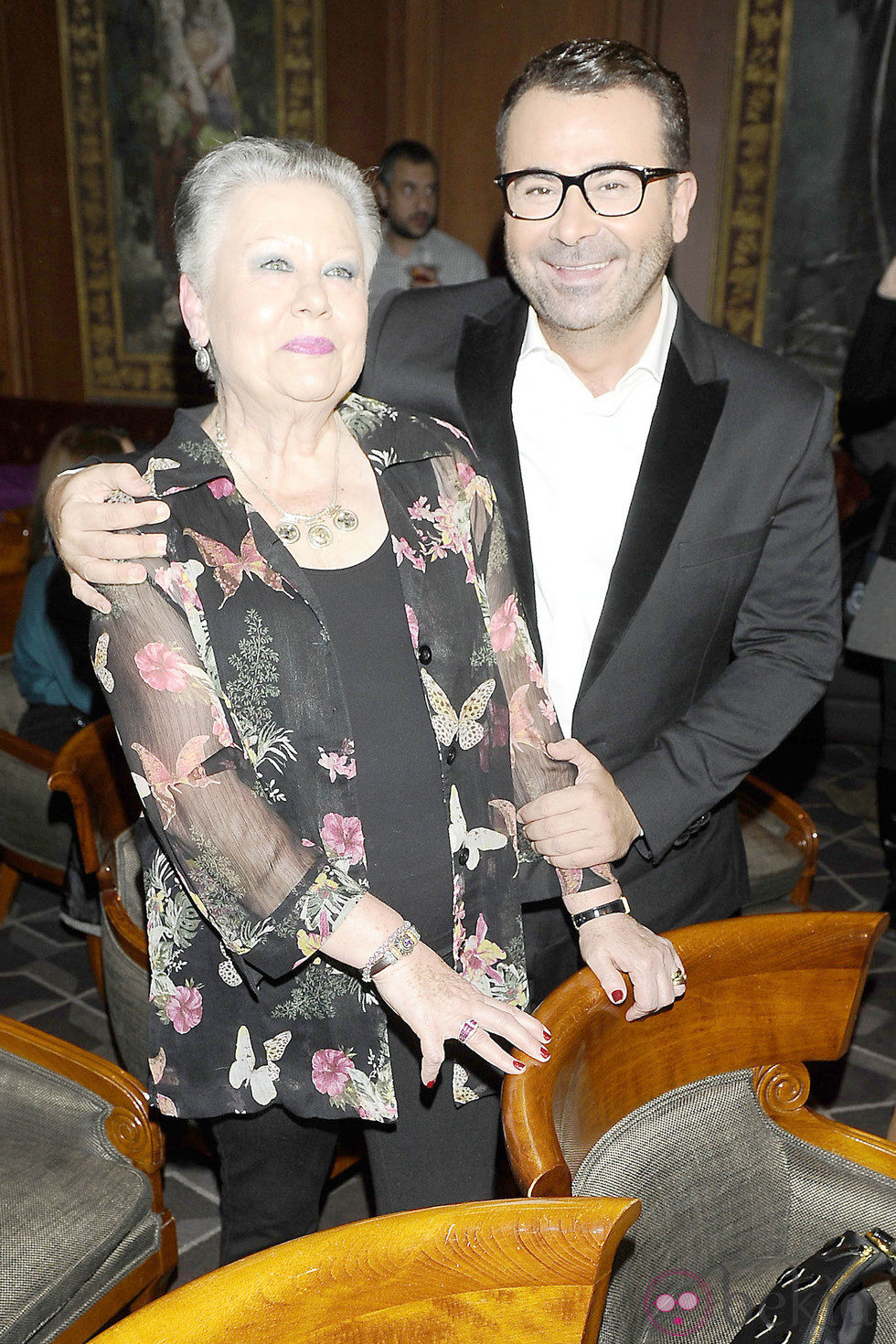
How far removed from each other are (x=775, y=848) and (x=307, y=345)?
1.95 metres

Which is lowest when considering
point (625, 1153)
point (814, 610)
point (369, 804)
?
point (625, 1153)

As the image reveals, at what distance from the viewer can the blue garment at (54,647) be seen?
308 cm

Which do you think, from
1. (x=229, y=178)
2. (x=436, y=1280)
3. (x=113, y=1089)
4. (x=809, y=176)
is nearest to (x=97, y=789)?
(x=113, y=1089)

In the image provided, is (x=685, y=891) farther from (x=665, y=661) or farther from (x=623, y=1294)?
(x=623, y=1294)

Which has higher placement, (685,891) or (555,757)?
(555,757)

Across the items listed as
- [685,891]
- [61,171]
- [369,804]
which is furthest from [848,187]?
[369,804]

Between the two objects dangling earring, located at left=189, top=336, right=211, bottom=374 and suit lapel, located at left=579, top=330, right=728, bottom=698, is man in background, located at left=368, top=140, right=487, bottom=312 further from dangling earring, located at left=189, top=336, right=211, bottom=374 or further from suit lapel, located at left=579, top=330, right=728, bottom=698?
dangling earring, located at left=189, top=336, right=211, bottom=374

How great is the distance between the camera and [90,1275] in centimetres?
169

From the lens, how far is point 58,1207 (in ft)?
5.61

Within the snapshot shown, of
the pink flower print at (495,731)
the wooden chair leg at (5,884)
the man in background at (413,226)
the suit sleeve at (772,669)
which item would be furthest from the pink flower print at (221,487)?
the man in background at (413,226)

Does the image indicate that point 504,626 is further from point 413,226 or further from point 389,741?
point 413,226

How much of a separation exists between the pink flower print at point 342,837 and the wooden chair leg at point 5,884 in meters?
2.52

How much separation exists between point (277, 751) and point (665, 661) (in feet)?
2.12

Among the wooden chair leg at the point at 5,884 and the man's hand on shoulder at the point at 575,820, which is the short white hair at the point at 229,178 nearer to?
the man's hand on shoulder at the point at 575,820
